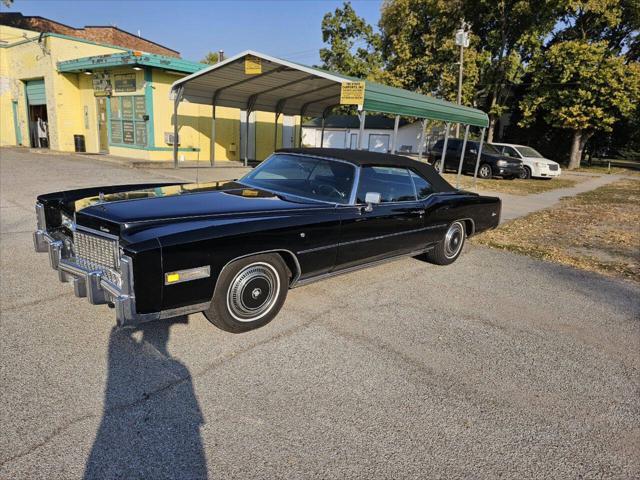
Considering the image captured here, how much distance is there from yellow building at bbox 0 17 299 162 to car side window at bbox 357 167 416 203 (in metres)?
13.4

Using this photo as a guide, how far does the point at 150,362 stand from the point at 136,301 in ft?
1.66

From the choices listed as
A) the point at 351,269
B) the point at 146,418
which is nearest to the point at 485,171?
the point at 351,269

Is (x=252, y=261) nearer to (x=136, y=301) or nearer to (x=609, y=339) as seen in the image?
(x=136, y=301)

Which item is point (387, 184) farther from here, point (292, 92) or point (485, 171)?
point (485, 171)

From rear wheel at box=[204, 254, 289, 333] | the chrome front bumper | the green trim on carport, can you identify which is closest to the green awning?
the green trim on carport

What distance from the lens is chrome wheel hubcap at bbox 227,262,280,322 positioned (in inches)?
128

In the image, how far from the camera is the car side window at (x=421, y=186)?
5.04 meters

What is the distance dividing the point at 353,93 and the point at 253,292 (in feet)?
20.0

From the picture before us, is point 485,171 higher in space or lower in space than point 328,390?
higher

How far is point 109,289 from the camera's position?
286 cm

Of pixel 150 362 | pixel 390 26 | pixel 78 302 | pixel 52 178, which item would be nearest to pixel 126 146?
pixel 52 178

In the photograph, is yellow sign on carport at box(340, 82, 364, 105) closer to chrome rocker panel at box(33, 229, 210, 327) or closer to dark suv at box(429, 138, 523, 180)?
chrome rocker panel at box(33, 229, 210, 327)

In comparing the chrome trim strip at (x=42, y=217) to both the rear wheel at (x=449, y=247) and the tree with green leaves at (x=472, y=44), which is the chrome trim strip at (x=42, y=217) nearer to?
the rear wheel at (x=449, y=247)

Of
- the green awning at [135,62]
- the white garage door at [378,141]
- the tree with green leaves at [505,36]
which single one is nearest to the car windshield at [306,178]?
the green awning at [135,62]
